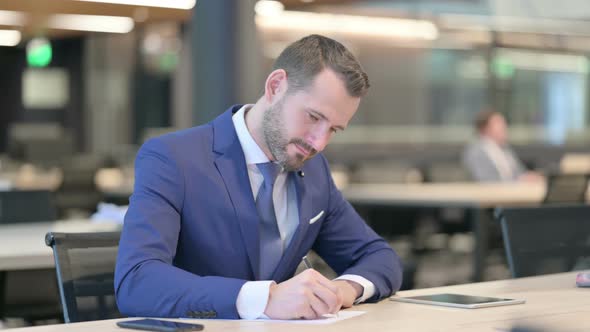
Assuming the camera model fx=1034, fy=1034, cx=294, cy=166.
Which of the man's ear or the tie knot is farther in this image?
the tie knot

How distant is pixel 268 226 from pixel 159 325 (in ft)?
2.19

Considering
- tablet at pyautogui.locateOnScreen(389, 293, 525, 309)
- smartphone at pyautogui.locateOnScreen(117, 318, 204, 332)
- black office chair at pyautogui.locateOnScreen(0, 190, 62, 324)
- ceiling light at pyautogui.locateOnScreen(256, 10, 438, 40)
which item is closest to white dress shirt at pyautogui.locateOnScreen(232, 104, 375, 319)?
tablet at pyautogui.locateOnScreen(389, 293, 525, 309)

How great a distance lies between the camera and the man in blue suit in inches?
86.1

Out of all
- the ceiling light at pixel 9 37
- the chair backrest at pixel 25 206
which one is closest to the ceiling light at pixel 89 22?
the ceiling light at pixel 9 37

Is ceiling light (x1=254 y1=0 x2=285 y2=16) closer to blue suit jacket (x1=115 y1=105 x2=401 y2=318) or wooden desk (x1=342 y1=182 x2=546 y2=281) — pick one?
wooden desk (x1=342 y1=182 x2=546 y2=281)

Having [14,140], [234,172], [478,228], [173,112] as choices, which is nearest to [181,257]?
[234,172]

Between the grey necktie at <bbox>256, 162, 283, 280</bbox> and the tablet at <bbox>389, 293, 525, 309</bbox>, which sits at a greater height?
the grey necktie at <bbox>256, 162, 283, 280</bbox>

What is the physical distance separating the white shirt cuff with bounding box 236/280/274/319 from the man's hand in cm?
25

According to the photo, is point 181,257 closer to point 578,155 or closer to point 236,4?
point 236,4

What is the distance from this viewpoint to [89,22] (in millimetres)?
10938

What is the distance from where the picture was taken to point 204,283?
219cm

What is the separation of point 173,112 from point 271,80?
12224 mm

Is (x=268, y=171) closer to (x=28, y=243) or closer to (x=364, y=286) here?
(x=364, y=286)

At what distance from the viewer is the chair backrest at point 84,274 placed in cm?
247
